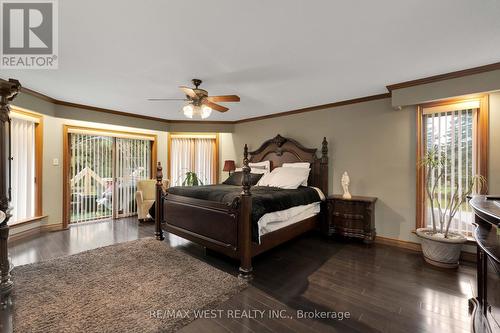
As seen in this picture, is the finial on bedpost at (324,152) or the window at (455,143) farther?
the finial on bedpost at (324,152)

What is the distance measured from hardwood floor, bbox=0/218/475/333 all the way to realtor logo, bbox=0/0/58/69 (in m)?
2.47

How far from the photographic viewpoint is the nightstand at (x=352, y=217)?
3434mm

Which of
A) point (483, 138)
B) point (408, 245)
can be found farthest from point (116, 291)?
point (483, 138)

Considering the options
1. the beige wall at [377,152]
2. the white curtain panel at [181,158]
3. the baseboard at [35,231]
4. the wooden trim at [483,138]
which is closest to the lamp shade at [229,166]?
the white curtain panel at [181,158]

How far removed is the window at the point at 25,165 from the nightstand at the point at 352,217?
17.6 feet

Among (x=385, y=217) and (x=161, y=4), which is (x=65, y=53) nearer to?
(x=161, y=4)

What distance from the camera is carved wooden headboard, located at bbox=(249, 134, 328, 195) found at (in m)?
4.23

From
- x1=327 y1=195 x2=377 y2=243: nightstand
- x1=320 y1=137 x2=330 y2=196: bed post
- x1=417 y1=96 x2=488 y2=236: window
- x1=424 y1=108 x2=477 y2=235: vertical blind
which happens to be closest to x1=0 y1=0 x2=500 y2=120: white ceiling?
x1=417 y1=96 x2=488 y2=236: window

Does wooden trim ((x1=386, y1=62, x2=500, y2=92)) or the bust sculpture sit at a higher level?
wooden trim ((x1=386, y1=62, x2=500, y2=92))

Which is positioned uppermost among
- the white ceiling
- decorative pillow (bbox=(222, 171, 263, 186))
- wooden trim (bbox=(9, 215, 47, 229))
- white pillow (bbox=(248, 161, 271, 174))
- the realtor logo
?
the realtor logo

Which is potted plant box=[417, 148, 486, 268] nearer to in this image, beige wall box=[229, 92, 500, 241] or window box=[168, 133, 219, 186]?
beige wall box=[229, 92, 500, 241]

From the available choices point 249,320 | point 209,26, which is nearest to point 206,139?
point 209,26

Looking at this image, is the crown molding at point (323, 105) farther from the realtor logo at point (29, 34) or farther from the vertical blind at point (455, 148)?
the realtor logo at point (29, 34)

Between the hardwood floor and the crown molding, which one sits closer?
the hardwood floor
